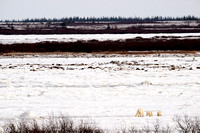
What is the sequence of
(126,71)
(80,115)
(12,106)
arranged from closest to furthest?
(80,115) < (12,106) < (126,71)

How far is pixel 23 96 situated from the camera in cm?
1650

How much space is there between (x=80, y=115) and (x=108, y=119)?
3.89 ft

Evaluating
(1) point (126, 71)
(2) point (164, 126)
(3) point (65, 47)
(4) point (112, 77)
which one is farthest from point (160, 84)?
(3) point (65, 47)

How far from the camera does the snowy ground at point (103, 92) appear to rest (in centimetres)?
1269

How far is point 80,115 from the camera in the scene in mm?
12508

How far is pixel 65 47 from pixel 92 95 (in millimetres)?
26752

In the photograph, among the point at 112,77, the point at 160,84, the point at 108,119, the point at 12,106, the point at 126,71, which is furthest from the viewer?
the point at 126,71

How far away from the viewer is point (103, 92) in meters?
17.3

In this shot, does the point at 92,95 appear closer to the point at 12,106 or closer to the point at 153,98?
the point at 153,98

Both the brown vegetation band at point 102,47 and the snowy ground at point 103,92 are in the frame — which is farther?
the brown vegetation band at point 102,47

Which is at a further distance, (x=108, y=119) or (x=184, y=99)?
(x=184, y=99)

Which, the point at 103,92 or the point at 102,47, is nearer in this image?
the point at 103,92

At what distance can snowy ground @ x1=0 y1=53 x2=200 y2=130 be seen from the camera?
12.7 m

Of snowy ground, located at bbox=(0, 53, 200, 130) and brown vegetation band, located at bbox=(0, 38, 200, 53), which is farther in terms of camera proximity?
brown vegetation band, located at bbox=(0, 38, 200, 53)
